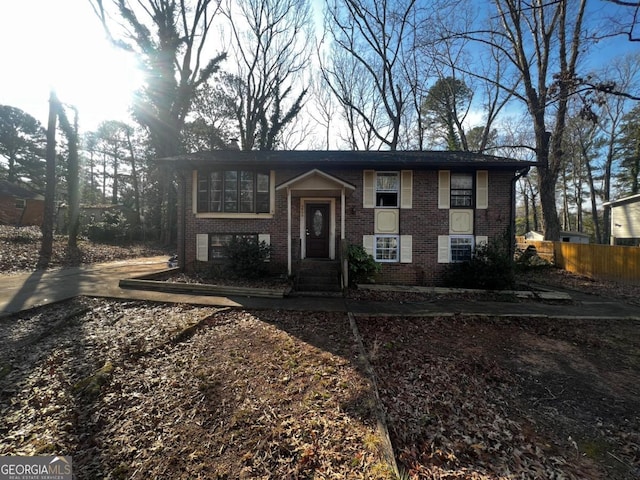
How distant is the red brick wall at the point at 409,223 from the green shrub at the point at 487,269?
45 centimetres

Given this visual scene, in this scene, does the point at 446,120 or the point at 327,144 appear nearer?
the point at 446,120

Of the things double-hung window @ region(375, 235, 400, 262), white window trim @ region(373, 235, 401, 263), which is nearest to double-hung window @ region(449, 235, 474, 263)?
white window trim @ region(373, 235, 401, 263)

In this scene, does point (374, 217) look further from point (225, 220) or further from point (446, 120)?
point (446, 120)

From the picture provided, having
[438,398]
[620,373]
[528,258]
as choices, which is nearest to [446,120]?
[528,258]

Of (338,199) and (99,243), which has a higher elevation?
(338,199)

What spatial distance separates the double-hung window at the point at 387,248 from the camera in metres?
10.2

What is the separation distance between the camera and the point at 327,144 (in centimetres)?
2473

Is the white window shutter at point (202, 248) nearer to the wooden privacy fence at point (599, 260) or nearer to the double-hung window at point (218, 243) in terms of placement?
the double-hung window at point (218, 243)

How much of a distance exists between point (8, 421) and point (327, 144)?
24.8 metres

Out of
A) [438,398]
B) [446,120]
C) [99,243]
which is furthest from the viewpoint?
[446,120]

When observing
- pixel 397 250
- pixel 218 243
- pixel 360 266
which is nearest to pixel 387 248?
pixel 397 250

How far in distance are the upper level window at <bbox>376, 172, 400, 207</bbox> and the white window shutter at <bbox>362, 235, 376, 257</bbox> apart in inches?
51.5

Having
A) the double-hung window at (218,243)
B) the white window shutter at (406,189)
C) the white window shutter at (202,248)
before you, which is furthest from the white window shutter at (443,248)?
the white window shutter at (202,248)

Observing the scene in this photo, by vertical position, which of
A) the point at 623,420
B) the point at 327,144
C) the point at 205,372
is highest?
the point at 327,144
